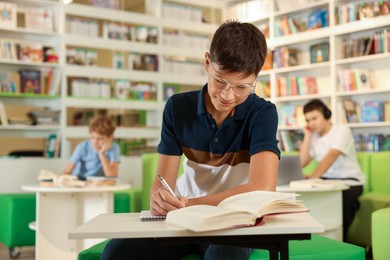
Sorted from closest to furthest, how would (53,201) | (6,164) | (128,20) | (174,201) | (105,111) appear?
(174,201) < (53,201) < (6,164) < (128,20) < (105,111)

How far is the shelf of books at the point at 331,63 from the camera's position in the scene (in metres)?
5.89

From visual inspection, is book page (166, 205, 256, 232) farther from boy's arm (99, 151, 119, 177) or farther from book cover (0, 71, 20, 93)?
book cover (0, 71, 20, 93)

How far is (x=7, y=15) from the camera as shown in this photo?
608 centimetres

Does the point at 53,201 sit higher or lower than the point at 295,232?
lower

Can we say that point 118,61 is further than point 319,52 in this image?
Yes

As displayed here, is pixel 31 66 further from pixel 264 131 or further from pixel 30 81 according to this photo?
pixel 264 131

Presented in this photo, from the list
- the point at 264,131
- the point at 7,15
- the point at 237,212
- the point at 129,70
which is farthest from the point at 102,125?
the point at 237,212

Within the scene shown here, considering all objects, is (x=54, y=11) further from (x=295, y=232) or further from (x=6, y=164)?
(x=295, y=232)

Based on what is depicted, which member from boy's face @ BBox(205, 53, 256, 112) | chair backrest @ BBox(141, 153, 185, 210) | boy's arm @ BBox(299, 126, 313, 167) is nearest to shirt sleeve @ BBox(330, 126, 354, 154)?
boy's arm @ BBox(299, 126, 313, 167)

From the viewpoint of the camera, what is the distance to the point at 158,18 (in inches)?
285

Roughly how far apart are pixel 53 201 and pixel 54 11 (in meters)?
2.98

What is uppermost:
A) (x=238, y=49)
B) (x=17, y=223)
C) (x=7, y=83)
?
(x=7, y=83)

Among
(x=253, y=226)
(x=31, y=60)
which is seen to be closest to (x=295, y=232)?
(x=253, y=226)

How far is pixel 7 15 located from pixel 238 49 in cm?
484
